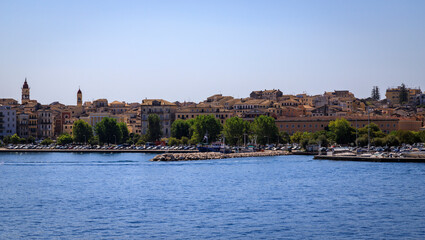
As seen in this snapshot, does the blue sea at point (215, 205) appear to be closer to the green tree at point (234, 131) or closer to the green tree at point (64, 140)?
the green tree at point (234, 131)

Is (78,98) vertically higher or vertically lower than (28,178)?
higher

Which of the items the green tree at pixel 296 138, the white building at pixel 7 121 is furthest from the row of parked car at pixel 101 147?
the green tree at pixel 296 138

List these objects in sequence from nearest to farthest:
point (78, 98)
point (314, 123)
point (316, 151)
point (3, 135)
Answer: point (316, 151)
point (314, 123)
point (3, 135)
point (78, 98)

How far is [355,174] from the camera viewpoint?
46.5 metres

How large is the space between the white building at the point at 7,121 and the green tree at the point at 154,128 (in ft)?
79.3

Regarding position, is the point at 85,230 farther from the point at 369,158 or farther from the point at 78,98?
the point at 78,98

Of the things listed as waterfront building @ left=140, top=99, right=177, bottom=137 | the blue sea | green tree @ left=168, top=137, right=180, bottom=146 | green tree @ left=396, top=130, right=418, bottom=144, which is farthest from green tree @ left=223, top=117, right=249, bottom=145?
the blue sea

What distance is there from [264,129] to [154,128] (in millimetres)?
18213

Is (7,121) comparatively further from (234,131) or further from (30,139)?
(234,131)

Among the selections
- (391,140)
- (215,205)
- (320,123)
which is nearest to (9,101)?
(320,123)

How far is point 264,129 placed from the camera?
287ft

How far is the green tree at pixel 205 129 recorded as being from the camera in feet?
296

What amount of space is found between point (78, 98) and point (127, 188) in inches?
4080

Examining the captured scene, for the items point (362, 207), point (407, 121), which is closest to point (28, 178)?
point (362, 207)
